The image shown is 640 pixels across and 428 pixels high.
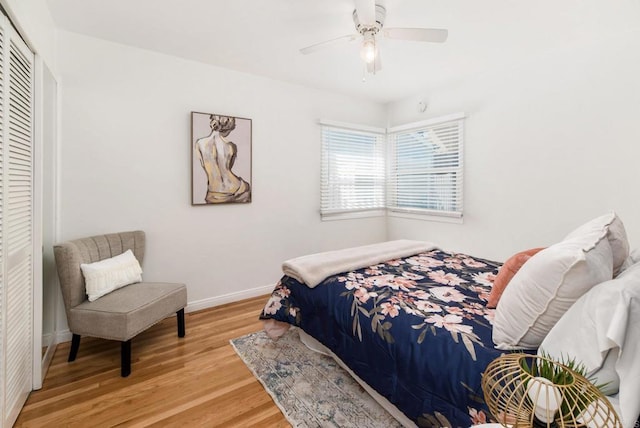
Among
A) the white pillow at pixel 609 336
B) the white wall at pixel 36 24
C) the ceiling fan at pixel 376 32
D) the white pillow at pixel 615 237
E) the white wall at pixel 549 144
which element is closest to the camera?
the white pillow at pixel 609 336

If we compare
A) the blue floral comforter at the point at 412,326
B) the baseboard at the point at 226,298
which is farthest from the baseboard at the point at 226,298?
the blue floral comforter at the point at 412,326

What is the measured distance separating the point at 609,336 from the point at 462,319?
66 cm

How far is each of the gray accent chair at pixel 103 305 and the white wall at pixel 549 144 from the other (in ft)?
10.6

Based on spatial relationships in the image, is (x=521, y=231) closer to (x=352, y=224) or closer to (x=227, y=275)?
(x=352, y=224)

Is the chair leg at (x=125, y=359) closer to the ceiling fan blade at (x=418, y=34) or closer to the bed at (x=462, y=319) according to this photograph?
the bed at (x=462, y=319)

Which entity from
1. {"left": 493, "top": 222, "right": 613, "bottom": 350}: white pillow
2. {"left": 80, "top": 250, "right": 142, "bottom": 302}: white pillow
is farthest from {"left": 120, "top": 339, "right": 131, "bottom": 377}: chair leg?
{"left": 493, "top": 222, "right": 613, "bottom": 350}: white pillow

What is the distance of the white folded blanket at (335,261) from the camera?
2162 mm

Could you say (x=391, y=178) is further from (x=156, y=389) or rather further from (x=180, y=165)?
(x=156, y=389)

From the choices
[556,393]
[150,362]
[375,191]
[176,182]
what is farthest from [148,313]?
[375,191]

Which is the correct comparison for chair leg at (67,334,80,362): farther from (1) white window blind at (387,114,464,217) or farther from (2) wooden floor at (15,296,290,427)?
(1) white window blind at (387,114,464,217)

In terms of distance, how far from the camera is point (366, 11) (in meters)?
1.79

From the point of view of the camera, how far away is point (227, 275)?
3.27 meters

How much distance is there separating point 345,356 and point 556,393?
3.84ft

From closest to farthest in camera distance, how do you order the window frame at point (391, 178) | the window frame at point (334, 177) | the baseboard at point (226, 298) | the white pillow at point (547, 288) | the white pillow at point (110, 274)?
1. the white pillow at point (547, 288)
2. the white pillow at point (110, 274)
3. the baseboard at point (226, 298)
4. the window frame at point (391, 178)
5. the window frame at point (334, 177)
